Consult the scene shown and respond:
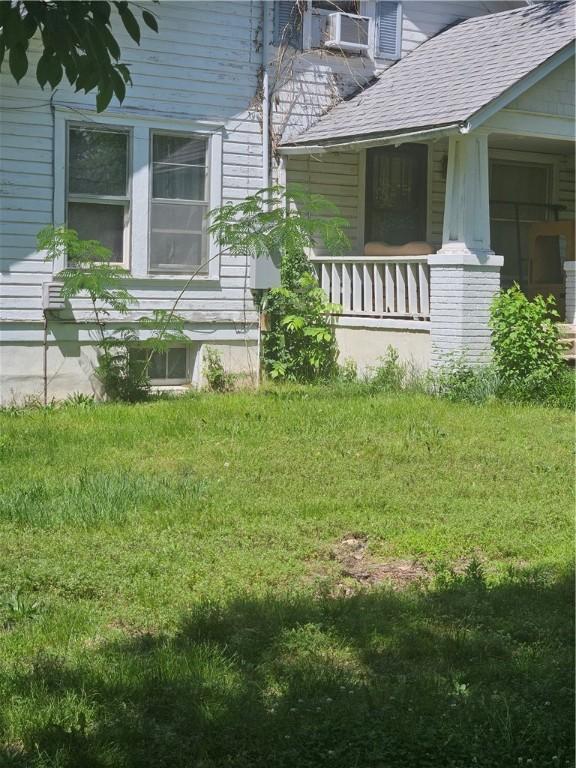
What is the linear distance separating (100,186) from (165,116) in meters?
1.14

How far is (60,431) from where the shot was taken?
9.77 meters

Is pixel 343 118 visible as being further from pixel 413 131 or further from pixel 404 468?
pixel 404 468

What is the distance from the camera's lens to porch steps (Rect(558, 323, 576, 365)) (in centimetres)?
1252

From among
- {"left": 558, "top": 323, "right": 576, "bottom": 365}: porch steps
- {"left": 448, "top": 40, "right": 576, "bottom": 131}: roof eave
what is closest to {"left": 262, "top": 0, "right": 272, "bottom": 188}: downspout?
{"left": 448, "top": 40, "right": 576, "bottom": 131}: roof eave

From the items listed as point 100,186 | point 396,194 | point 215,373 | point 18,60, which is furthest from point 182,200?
point 18,60

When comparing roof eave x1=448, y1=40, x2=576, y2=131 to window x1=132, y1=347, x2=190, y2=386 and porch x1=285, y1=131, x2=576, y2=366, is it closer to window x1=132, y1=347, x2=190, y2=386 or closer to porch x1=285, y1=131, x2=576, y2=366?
porch x1=285, y1=131, x2=576, y2=366

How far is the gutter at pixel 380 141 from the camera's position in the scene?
1177cm

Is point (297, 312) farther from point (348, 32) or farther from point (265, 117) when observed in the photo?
point (348, 32)

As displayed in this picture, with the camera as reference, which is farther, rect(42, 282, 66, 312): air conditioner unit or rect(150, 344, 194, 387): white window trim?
rect(150, 344, 194, 387): white window trim

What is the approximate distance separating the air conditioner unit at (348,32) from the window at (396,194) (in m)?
1.37

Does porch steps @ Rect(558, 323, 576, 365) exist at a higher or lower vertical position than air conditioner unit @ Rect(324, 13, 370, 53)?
lower

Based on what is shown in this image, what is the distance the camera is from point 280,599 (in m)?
5.52

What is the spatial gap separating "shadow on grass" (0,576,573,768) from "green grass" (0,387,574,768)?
0.04 ft

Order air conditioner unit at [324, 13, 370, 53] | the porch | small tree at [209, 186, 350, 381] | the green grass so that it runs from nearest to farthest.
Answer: the green grass → the porch → small tree at [209, 186, 350, 381] → air conditioner unit at [324, 13, 370, 53]
